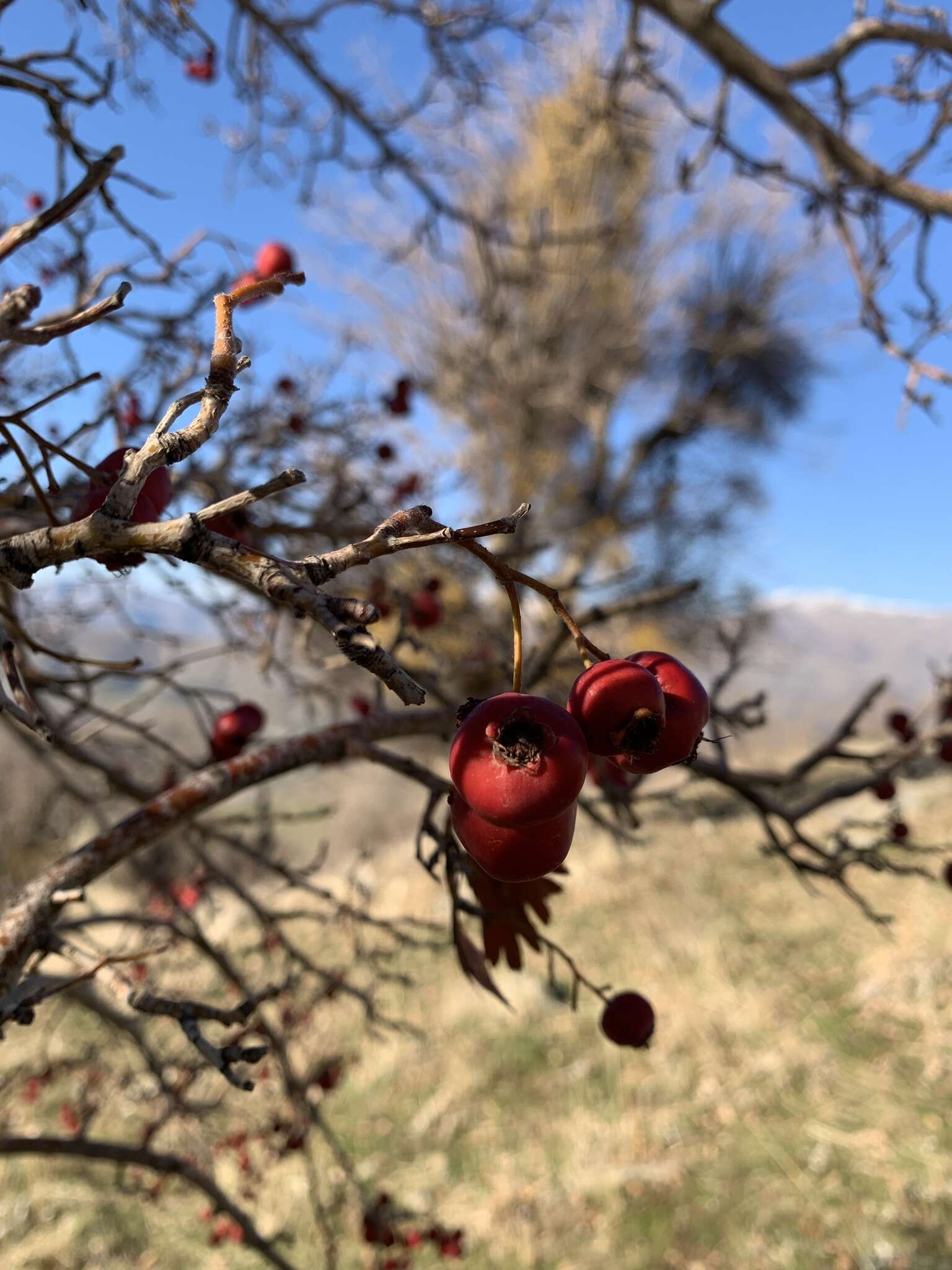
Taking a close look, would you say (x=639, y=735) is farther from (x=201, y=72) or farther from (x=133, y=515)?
(x=201, y=72)

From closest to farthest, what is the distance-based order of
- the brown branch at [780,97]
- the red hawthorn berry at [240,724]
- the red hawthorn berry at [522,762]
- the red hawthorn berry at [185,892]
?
the red hawthorn berry at [522,762] < the red hawthorn berry at [240,724] < the brown branch at [780,97] < the red hawthorn berry at [185,892]

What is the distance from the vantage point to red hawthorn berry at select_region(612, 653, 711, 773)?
21.7 inches

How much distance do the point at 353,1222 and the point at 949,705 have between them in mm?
2972

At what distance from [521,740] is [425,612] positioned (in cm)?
120

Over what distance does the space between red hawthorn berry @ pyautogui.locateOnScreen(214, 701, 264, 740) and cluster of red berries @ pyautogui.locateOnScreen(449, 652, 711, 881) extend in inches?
31.2

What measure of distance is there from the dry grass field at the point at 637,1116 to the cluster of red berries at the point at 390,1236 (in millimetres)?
341

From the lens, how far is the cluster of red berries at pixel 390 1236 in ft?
5.39

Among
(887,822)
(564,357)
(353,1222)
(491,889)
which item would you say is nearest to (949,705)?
(887,822)

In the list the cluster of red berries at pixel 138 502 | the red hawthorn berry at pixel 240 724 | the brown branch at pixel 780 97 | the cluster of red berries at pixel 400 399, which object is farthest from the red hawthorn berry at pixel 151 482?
the brown branch at pixel 780 97

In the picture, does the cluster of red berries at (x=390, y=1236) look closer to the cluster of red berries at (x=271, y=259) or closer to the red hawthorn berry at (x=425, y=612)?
the red hawthorn berry at (x=425, y=612)

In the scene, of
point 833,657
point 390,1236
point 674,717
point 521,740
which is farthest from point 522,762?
point 833,657

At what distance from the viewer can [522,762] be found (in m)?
0.51

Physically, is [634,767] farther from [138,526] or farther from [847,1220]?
[847,1220]

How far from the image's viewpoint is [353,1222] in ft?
10.7
